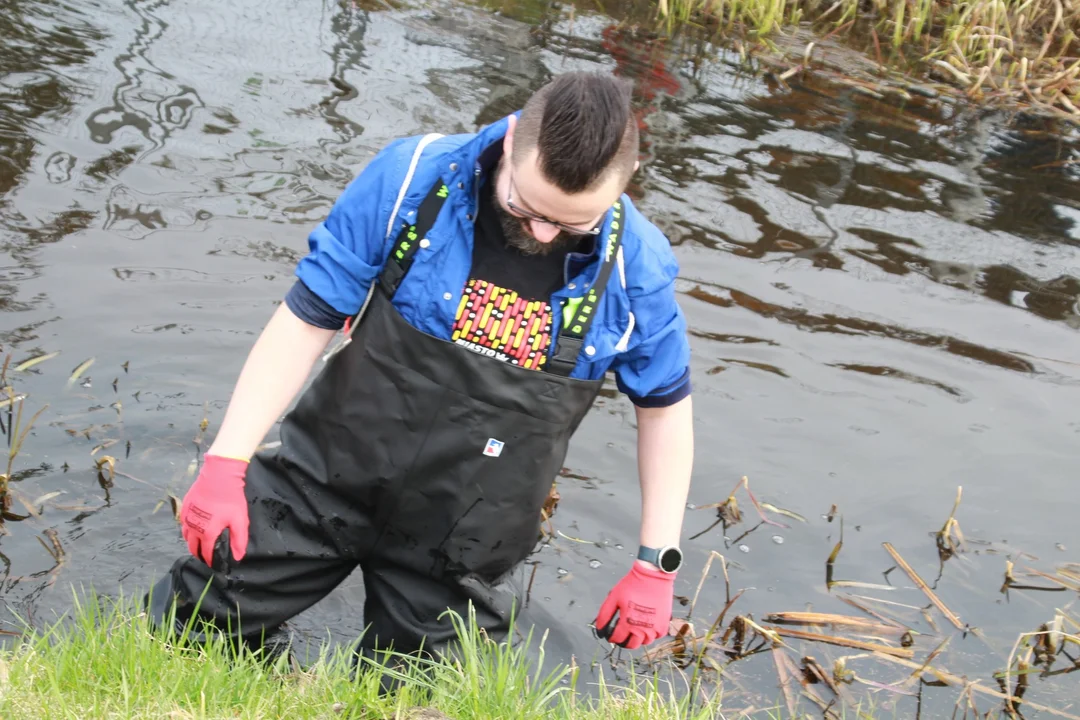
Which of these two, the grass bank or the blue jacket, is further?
the grass bank

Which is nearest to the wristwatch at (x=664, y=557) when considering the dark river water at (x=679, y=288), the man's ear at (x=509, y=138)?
the dark river water at (x=679, y=288)

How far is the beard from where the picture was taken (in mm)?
2951

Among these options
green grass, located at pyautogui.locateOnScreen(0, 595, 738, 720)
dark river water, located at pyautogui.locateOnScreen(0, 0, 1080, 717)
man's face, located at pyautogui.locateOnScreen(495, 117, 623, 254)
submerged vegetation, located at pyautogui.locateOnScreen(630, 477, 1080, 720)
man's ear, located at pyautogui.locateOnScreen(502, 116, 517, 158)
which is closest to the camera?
green grass, located at pyautogui.locateOnScreen(0, 595, 738, 720)

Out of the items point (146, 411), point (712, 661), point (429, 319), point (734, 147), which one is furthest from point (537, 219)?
point (734, 147)

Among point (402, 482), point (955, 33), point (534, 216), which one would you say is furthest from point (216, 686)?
point (955, 33)

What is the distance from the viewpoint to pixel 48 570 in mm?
3857

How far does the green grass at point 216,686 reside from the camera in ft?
8.61

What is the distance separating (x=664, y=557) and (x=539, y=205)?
3.87 ft

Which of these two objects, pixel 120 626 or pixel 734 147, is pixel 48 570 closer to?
pixel 120 626

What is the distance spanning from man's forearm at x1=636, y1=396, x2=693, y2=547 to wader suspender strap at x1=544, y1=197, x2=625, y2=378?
15.3 inches

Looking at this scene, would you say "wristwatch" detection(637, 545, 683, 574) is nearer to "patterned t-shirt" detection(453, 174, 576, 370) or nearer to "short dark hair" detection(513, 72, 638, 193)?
"patterned t-shirt" detection(453, 174, 576, 370)

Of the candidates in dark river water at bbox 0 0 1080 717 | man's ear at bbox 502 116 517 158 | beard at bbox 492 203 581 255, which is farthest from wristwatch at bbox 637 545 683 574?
man's ear at bbox 502 116 517 158

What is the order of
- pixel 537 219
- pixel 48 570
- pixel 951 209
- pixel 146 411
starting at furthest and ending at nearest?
pixel 951 209
pixel 146 411
pixel 48 570
pixel 537 219

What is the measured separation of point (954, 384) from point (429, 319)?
12.5 ft
